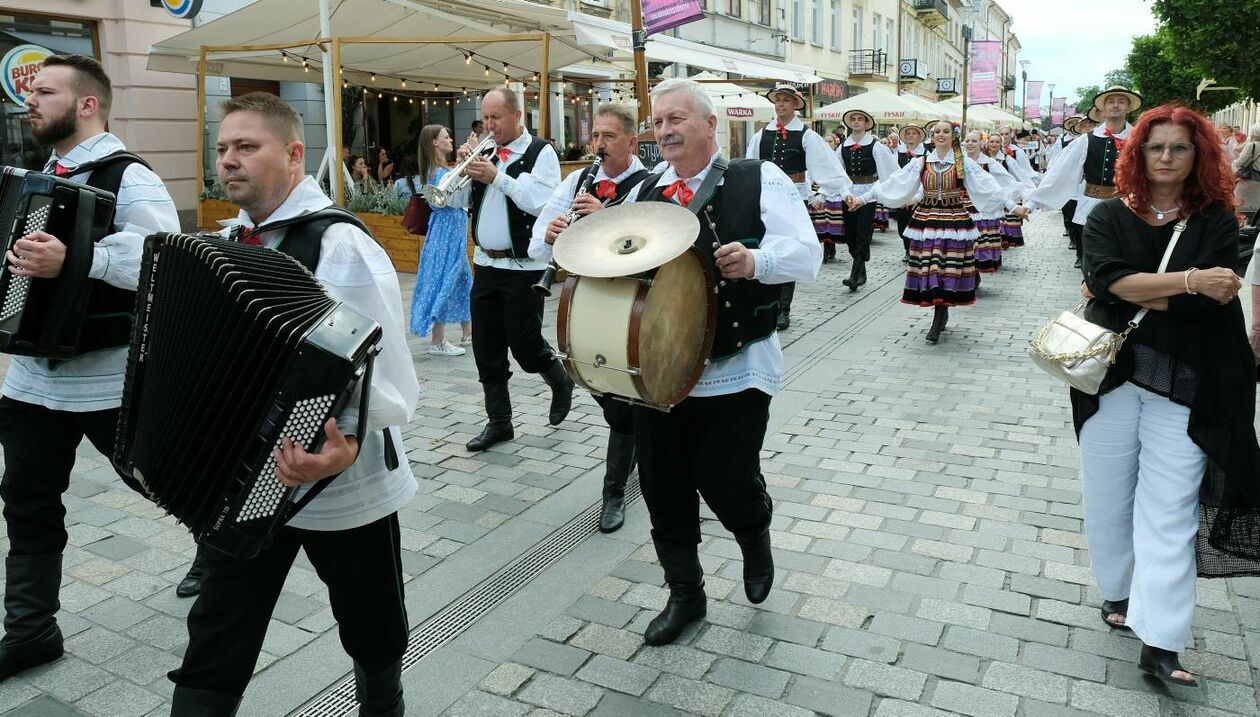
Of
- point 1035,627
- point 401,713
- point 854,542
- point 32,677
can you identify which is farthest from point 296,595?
point 1035,627

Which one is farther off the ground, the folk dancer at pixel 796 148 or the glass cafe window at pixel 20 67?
the glass cafe window at pixel 20 67

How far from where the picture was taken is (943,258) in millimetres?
9430

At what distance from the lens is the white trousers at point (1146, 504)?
3271mm

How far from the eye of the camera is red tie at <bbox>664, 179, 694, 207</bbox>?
11.7 ft

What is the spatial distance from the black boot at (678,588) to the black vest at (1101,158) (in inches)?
299

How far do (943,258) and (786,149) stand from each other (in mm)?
2763

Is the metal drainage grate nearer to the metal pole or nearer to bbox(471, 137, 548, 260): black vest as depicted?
bbox(471, 137, 548, 260): black vest

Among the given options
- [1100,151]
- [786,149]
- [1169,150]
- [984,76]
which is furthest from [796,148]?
[984,76]

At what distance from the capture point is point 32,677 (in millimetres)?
3414

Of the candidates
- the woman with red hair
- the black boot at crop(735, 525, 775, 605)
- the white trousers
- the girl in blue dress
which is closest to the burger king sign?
the girl in blue dress

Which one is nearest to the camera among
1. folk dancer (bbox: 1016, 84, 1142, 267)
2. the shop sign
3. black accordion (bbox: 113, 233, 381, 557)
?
black accordion (bbox: 113, 233, 381, 557)

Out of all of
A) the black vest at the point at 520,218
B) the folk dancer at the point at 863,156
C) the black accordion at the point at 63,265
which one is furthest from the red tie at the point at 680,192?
the folk dancer at the point at 863,156

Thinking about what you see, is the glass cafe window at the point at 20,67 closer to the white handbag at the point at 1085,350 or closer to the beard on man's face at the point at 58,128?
the beard on man's face at the point at 58,128

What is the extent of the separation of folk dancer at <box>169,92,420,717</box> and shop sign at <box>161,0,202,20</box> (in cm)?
1092
